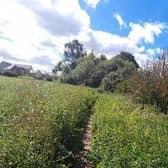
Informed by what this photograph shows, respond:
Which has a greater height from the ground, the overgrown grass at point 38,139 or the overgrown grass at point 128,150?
the overgrown grass at point 38,139

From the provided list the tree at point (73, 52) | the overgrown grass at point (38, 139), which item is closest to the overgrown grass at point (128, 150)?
the overgrown grass at point (38, 139)

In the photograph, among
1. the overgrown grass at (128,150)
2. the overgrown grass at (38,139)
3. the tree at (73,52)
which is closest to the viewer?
the overgrown grass at (38,139)

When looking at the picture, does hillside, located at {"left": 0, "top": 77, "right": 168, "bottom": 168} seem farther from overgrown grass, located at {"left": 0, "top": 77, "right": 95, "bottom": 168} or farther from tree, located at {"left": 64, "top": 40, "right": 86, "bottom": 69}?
tree, located at {"left": 64, "top": 40, "right": 86, "bottom": 69}

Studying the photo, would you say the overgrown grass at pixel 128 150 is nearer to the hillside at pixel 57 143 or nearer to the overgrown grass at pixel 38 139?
the hillside at pixel 57 143

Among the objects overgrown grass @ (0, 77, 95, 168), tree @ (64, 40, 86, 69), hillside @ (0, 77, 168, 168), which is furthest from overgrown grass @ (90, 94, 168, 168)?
tree @ (64, 40, 86, 69)

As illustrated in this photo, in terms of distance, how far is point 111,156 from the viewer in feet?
33.5

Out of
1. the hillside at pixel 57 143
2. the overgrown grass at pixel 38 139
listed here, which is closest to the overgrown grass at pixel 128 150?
the hillside at pixel 57 143

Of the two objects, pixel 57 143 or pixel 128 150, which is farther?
pixel 128 150

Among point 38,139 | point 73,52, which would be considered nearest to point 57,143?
point 38,139

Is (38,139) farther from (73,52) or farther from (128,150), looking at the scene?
(73,52)

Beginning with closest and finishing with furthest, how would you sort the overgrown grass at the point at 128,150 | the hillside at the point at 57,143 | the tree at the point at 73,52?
the hillside at the point at 57,143, the overgrown grass at the point at 128,150, the tree at the point at 73,52

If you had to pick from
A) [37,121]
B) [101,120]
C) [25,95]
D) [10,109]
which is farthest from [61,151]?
[101,120]

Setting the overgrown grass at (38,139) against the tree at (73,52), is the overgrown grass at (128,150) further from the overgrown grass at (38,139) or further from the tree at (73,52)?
the tree at (73,52)

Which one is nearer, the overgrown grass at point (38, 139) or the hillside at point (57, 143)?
the overgrown grass at point (38, 139)
